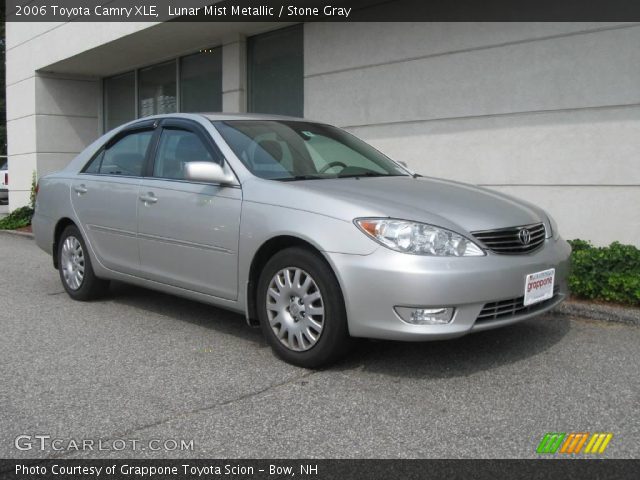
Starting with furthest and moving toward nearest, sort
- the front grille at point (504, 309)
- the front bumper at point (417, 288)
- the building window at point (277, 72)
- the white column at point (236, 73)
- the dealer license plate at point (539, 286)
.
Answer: the white column at point (236, 73), the building window at point (277, 72), the dealer license plate at point (539, 286), the front grille at point (504, 309), the front bumper at point (417, 288)

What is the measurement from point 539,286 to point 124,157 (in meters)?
3.56

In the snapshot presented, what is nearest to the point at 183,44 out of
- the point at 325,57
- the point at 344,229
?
the point at 325,57

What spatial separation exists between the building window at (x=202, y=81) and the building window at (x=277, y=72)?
90cm

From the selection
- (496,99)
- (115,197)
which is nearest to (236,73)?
(496,99)

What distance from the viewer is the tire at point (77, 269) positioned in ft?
20.0

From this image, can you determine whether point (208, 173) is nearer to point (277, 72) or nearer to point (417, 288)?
point (417, 288)

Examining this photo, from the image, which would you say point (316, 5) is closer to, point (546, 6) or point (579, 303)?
point (546, 6)

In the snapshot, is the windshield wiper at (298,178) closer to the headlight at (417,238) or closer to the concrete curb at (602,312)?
the headlight at (417,238)

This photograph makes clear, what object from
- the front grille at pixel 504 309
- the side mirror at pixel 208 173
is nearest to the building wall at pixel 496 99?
the front grille at pixel 504 309

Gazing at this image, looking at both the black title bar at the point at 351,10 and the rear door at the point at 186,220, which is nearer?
the rear door at the point at 186,220

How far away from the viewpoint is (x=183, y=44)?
1202 centimetres

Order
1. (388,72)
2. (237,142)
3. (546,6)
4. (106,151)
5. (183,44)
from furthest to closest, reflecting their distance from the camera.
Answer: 1. (183,44)
2. (388,72)
3. (546,6)
4. (106,151)
5. (237,142)

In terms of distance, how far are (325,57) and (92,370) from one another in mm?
6418

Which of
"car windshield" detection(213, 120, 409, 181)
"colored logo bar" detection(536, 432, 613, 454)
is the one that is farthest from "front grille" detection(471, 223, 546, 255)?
"car windshield" detection(213, 120, 409, 181)
